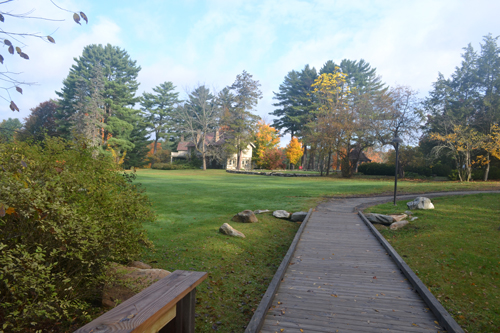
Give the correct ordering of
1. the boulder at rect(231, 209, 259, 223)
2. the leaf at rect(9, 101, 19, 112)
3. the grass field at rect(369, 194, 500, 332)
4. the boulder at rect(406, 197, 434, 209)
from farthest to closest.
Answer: the boulder at rect(406, 197, 434, 209), the boulder at rect(231, 209, 259, 223), the grass field at rect(369, 194, 500, 332), the leaf at rect(9, 101, 19, 112)

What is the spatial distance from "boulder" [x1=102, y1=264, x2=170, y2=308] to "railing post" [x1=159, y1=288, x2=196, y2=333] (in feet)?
3.57

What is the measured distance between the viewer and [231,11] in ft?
35.2

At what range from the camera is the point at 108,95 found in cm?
4444

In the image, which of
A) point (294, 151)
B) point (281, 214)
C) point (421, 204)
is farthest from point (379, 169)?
point (281, 214)

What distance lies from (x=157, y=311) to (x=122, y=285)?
1.83m

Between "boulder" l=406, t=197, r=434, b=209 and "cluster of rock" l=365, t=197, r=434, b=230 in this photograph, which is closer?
"cluster of rock" l=365, t=197, r=434, b=230

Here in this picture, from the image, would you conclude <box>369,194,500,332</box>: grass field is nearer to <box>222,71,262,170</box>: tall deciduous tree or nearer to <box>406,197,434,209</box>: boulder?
<box>406,197,434,209</box>: boulder

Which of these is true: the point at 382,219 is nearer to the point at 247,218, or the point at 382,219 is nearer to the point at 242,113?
the point at 247,218

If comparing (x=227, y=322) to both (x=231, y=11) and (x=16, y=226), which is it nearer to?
(x=16, y=226)

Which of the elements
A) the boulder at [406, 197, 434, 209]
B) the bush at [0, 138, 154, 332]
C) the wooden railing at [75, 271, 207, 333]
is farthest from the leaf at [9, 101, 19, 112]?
the boulder at [406, 197, 434, 209]

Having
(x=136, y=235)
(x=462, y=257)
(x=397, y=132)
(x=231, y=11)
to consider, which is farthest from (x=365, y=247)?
(x=397, y=132)

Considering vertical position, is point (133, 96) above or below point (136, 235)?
above

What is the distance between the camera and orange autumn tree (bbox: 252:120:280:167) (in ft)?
169

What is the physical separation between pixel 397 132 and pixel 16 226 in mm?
31965
